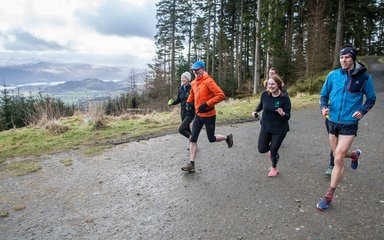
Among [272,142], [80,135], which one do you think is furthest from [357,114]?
[80,135]

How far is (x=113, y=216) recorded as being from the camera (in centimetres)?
387

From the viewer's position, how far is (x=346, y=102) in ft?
12.4

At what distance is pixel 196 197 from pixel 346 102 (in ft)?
8.37

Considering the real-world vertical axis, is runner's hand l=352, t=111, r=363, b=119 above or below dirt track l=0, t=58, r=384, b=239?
above

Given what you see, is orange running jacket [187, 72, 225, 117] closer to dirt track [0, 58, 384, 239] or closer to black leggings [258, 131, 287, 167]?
black leggings [258, 131, 287, 167]

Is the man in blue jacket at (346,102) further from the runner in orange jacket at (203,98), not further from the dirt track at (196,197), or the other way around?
the runner in orange jacket at (203,98)

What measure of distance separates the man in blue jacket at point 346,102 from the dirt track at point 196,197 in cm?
55

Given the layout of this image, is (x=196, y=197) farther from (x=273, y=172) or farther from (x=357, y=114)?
(x=357, y=114)

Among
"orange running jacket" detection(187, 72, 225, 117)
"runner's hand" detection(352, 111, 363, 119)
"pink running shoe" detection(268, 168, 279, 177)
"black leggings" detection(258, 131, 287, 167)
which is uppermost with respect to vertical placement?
"orange running jacket" detection(187, 72, 225, 117)

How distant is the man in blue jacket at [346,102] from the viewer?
367 centimetres

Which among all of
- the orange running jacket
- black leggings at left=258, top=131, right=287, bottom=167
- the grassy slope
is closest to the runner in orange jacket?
the orange running jacket

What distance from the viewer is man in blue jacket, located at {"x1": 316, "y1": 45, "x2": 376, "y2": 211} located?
3.67 metres

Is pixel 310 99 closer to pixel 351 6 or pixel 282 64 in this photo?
pixel 282 64

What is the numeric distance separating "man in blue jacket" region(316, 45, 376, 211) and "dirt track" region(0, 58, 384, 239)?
545 mm
